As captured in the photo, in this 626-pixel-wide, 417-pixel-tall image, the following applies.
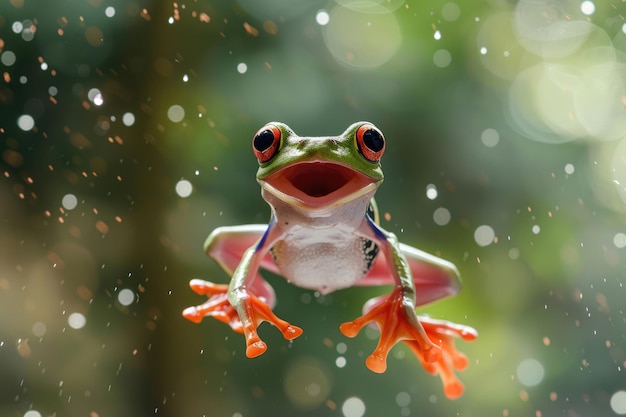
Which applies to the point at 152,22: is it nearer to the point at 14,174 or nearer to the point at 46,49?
the point at 46,49

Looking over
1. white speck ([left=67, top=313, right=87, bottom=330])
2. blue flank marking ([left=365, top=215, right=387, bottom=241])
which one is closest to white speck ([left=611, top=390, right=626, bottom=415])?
white speck ([left=67, top=313, right=87, bottom=330])

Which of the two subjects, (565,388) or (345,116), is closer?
(345,116)

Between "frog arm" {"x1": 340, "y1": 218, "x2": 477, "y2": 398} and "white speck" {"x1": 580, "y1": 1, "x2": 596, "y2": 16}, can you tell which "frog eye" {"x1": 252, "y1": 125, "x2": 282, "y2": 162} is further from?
"white speck" {"x1": 580, "y1": 1, "x2": 596, "y2": 16}

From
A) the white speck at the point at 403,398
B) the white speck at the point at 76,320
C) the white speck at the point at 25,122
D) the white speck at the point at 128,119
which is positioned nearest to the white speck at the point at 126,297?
the white speck at the point at 76,320

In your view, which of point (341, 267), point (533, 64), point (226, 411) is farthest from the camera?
point (533, 64)

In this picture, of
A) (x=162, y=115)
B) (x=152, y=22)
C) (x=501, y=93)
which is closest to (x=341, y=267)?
(x=162, y=115)

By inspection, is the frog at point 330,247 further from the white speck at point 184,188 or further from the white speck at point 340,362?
the white speck at point 340,362
